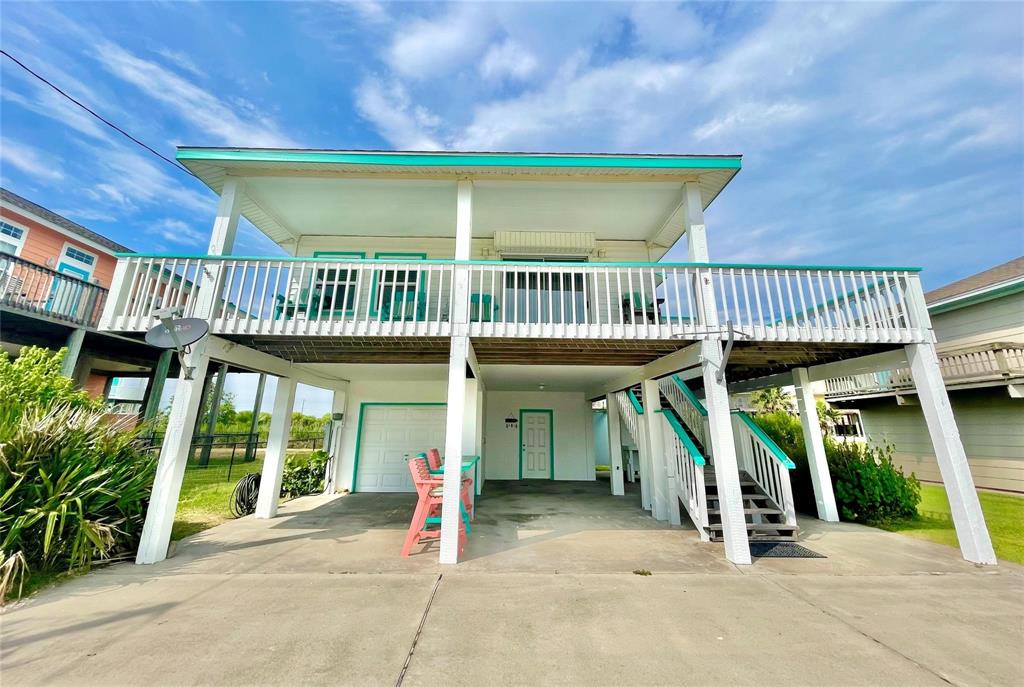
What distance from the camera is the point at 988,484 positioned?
9.20m

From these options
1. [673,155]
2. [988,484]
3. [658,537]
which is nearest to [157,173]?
[673,155]

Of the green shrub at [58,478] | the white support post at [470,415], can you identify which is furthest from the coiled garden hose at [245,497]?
the white support post at [470,415]

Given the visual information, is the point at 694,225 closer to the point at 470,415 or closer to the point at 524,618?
the point at 470,415

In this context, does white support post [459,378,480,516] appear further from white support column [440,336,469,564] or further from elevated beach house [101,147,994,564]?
white support column [440,336,469,564]

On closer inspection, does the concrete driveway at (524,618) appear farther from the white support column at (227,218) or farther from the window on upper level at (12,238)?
the window on upper level at (12,238)

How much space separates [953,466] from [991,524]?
377 centimetres

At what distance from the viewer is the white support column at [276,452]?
698cm

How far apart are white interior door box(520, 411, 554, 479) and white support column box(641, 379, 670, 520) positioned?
508cm

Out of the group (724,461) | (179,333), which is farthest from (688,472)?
(179,333)

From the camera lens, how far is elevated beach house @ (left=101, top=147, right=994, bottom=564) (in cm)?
502

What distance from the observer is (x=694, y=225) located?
5996 millimetres

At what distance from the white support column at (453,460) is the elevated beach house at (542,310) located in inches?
1.0

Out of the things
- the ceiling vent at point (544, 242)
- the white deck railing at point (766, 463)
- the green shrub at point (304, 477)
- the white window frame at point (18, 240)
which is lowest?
the green shrub at point (304, 477)

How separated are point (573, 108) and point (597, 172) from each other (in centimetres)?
390
